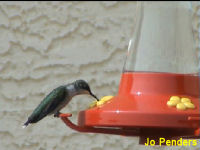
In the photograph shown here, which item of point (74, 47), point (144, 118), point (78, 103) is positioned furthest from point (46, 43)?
point (144, 118)

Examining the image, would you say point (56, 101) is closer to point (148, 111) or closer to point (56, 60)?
point (148, 111)

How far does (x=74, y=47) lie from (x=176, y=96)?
0.96 metres

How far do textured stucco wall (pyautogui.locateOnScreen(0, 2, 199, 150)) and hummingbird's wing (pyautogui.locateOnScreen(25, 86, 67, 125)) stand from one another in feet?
2.10

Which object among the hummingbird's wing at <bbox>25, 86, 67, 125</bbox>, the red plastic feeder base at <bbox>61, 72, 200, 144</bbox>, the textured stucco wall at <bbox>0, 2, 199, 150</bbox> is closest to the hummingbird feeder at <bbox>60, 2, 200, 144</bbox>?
the red plastic feeder base at <bbox>61, 72, 200, 144</bbox>

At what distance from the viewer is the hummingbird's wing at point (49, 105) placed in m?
1.63

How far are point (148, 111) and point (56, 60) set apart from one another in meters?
1.06

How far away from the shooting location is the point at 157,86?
1494 millimetres

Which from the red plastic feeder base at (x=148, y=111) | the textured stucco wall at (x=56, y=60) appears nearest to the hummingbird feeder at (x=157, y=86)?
the red plastic feeder base at (x=148, y=111)

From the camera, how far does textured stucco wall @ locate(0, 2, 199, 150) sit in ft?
7.62

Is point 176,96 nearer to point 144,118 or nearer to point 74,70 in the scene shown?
point 144,118

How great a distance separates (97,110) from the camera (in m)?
1.41

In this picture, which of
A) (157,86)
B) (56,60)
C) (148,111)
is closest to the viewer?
(148,111)

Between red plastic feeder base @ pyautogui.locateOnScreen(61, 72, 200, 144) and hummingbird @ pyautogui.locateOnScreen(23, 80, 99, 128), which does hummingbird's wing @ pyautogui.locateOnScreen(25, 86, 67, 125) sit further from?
red plastic feeder base @ pyautogui.locateOnScreen(61, 72, 200, 144)

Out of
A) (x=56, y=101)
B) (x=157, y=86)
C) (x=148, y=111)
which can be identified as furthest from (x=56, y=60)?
(x=148, y=111)
